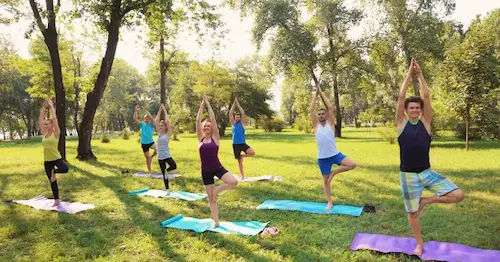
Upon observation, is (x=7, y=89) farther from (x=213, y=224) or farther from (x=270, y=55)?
(x=213, y=224)

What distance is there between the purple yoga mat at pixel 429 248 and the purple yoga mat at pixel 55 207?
6.60m

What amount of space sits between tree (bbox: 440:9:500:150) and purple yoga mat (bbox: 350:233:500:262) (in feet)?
49.2

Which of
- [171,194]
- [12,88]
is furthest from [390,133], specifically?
[12,88]

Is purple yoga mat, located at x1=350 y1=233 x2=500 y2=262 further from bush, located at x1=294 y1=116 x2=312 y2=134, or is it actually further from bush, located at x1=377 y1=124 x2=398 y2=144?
bush, located at x1=294 y1=116 x2=312 y2=134

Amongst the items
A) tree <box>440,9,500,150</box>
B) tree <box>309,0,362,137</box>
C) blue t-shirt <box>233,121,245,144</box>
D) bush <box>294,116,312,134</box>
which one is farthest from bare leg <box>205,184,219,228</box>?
bush <box>294,116,312,134</box>

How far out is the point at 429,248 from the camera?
5.99m

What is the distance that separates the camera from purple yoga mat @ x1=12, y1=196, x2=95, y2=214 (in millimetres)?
9172

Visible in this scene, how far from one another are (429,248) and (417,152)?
170 centimetres

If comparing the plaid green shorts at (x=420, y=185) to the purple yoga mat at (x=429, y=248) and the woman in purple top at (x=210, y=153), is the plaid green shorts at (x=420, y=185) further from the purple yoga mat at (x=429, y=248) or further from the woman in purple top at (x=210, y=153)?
the woman in purple top at (x=210, y=153)

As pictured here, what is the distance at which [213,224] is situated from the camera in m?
7.56

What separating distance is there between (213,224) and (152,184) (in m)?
5.41

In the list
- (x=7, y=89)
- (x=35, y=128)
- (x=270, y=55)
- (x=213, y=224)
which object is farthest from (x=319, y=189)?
(x=35, y=128)

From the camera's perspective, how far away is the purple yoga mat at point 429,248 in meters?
5.55

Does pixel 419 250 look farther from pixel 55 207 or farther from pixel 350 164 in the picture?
pixel 55 207
